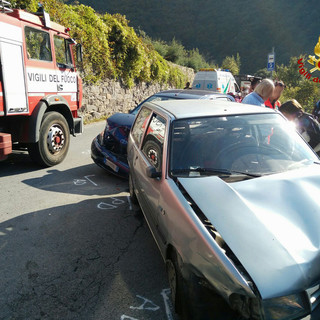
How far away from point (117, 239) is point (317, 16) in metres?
77.0

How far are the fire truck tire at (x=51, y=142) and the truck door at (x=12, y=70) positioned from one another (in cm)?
66

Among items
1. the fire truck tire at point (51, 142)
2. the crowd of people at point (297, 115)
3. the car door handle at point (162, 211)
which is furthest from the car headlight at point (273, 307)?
the fire truck tire at point (51, 142)

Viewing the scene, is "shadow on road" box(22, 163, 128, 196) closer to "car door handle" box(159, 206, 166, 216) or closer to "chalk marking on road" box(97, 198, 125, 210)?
"chalk marking on road" box(97, 198, 125, 210)

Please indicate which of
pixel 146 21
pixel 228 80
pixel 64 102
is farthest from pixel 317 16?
pixel 64 102

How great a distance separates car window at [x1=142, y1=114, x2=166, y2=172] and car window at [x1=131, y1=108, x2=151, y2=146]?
27 cm

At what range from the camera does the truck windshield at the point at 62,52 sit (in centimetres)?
632

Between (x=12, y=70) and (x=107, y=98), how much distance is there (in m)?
8.90

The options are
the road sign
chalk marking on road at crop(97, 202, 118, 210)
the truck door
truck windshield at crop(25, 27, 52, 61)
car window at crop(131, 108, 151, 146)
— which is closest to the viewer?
car window at crop(131, 108, 151, 146)

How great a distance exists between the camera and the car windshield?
8.97 feet

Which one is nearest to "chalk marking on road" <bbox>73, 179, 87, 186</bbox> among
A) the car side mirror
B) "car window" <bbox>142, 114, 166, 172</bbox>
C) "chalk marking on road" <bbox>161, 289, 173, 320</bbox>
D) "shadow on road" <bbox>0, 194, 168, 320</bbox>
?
"shadow on road" <bbox>0, 194, 168, 320</bbox>

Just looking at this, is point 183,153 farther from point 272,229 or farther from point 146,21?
point 146,21

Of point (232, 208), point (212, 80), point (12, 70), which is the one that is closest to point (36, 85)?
point (12, 70)

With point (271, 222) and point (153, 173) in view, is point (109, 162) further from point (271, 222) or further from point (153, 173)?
point (271, 222)

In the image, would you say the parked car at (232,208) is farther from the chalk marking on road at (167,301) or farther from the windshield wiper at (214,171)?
the chalk marking on road at (167,301)
